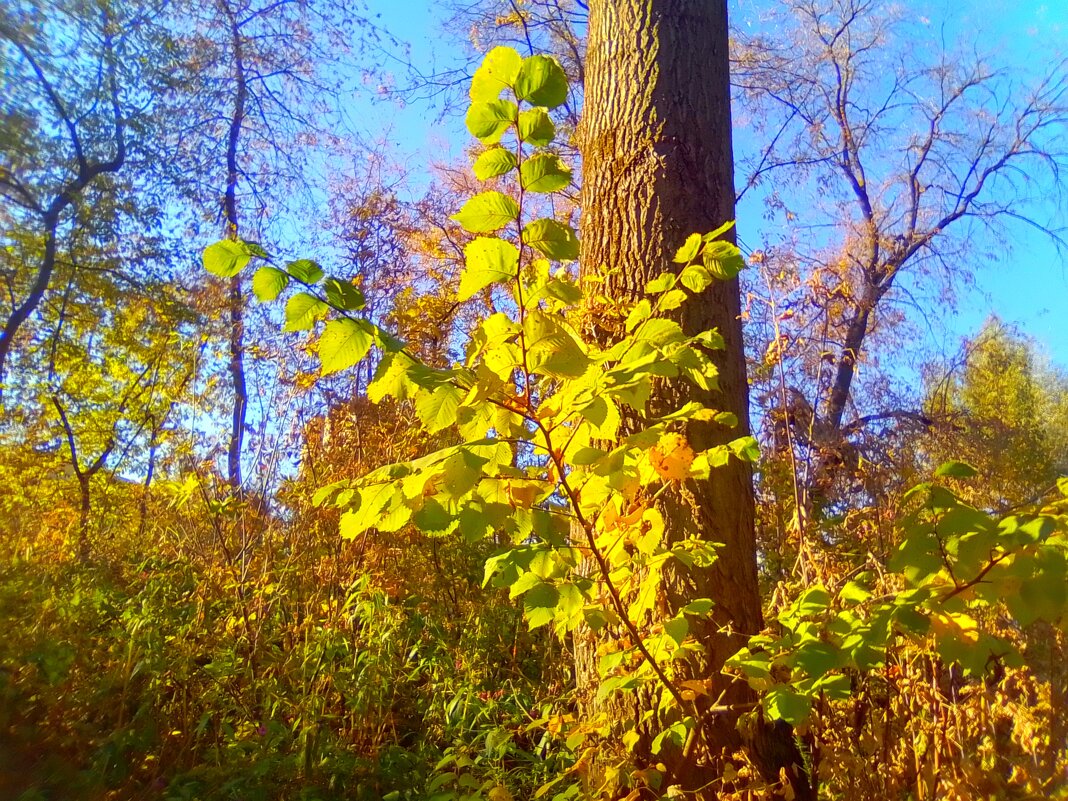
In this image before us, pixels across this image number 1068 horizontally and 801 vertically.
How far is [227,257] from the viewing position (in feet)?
3.09

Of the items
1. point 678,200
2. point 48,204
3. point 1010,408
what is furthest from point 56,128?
point 1010,408

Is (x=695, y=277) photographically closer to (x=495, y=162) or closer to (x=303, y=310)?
(x=495, y=162)

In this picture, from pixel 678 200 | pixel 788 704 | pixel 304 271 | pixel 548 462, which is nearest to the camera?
pixel 304 271

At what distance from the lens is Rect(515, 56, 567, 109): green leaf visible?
0.97 metres

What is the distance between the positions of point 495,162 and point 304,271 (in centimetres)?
35

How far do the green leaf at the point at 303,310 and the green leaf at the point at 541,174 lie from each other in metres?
0.36

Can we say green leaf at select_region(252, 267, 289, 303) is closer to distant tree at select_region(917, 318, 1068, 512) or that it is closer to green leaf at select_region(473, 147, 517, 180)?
green leaf at select_region(473, 147, 517, 180)

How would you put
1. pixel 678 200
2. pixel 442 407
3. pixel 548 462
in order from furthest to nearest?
1. pixel 678 200
2. pixel 548 462
3. pixel 442 407

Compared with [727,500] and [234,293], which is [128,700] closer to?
[727,500]

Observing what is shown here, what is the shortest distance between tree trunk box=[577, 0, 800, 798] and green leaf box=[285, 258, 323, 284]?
1.24m

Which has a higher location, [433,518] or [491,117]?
[491,117]

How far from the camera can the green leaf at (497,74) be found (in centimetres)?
98

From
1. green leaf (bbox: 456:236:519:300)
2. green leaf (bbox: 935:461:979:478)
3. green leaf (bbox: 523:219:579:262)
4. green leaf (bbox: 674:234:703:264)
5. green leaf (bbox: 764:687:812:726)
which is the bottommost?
green leaf (bbox: 764:687:812:726)

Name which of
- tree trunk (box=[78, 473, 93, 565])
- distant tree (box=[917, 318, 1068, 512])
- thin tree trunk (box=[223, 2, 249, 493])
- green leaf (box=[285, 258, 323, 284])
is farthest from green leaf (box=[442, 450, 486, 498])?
distant tree (box=[917, 318, 1068, 512])
